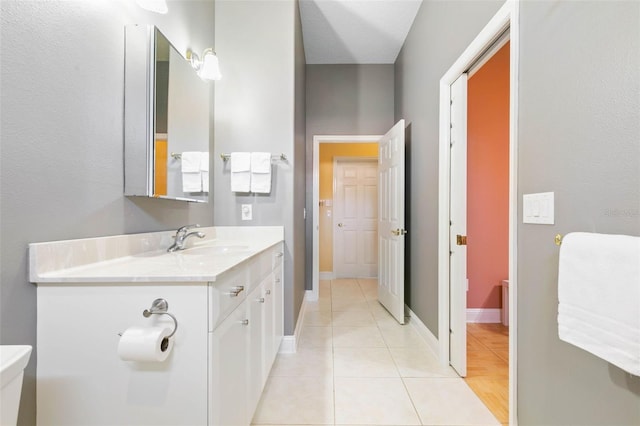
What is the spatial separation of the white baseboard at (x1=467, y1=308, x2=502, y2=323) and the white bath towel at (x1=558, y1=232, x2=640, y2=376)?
2040mm

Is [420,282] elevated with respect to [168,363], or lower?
lower

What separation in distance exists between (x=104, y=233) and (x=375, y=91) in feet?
10.6

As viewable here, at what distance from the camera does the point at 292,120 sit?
217 cm

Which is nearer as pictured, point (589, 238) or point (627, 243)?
point (627, 243)

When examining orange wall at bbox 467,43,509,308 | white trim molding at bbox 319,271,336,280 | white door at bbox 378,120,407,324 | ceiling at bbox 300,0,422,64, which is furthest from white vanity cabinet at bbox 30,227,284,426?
white trim molding at bbox 319,271,336,280

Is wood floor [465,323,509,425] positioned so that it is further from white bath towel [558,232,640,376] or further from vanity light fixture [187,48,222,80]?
vanity light fixture [187,48,222,80]

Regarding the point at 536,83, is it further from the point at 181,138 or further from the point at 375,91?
the point at 375,91

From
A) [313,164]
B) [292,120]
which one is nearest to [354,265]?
[313,164]

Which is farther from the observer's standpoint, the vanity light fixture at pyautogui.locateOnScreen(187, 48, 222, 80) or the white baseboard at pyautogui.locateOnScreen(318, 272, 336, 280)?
the white baseboard at pyautogui.locateOnScreen(318, 272, 336, 280)

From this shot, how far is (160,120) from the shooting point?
4.70 feet

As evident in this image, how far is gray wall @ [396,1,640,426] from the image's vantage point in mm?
802

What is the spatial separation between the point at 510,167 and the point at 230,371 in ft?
4.71

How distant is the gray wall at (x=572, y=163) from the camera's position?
0.80m

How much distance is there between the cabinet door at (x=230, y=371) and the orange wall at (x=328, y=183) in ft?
11.9
